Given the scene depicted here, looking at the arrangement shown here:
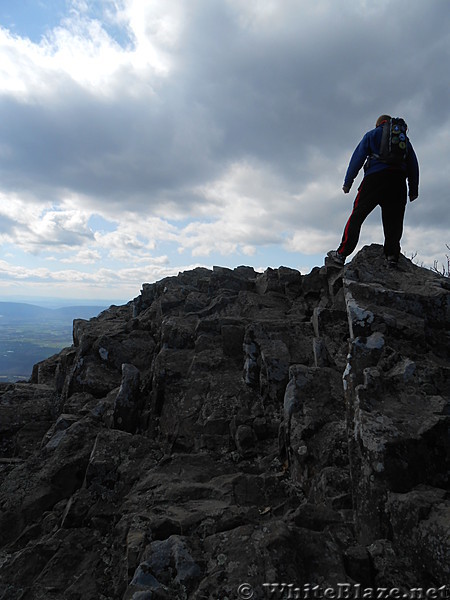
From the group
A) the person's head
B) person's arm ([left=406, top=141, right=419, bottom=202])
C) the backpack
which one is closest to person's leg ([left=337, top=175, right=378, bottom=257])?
the backpack

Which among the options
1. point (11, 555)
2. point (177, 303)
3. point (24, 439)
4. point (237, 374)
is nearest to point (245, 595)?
point (11, 555)

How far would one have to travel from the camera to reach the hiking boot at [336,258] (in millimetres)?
15641

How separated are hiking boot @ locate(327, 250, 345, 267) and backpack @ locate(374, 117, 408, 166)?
425cm

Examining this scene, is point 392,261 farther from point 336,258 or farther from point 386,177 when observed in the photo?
point 386,177

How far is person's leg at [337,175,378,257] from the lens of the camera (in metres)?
13.3

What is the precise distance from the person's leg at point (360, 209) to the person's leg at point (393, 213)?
54cm

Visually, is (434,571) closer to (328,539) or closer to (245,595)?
(328,539)

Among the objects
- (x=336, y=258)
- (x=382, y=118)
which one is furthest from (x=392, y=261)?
(x=382, y=118)

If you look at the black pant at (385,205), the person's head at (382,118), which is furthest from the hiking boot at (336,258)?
the person's head at (382,118)

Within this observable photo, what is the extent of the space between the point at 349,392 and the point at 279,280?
12.9 m

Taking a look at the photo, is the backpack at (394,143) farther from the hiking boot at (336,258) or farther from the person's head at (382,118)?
the hiking boot at (336,258)

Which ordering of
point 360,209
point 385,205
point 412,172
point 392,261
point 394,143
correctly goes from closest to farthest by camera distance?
point 394,143
point 412,172
point 360,209
point 385,205
point 392,261

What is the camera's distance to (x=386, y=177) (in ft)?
42.6

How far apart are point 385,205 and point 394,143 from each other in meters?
2.26
